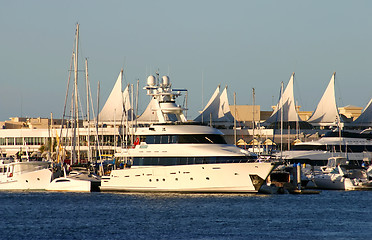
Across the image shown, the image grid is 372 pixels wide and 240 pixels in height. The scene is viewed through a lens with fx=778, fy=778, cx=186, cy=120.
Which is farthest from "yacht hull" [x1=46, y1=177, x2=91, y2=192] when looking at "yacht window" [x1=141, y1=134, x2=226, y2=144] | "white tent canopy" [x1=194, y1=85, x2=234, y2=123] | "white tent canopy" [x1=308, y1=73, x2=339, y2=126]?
"white tent canopy" [x1=194, y1=85, x2=234, y2=123]

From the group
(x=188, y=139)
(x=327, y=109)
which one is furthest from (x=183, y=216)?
(x=327, y=109)

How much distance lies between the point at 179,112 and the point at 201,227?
700 inches

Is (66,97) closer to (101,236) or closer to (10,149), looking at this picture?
(101,236)

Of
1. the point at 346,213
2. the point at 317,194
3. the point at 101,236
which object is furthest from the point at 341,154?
the point at 101,236

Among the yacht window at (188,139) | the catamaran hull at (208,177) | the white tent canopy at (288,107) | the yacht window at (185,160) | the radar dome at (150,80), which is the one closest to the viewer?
the catamaran hull at (208,177)

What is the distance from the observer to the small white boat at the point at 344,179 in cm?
6022

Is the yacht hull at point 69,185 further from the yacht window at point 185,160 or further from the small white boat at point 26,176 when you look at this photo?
the yacht window at point 185,160

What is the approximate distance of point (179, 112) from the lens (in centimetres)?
5212

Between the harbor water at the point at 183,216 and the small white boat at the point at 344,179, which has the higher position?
the small white boat at the point at 344,179

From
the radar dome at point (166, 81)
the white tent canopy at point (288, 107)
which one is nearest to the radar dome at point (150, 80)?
the radar dome at point (166, 81)

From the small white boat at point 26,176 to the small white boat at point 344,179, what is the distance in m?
21.5

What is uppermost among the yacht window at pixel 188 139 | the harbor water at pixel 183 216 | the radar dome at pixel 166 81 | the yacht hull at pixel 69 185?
the radar dome at pixel 166 81

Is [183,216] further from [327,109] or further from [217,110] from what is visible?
[217,110]

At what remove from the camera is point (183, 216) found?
38.8 m
